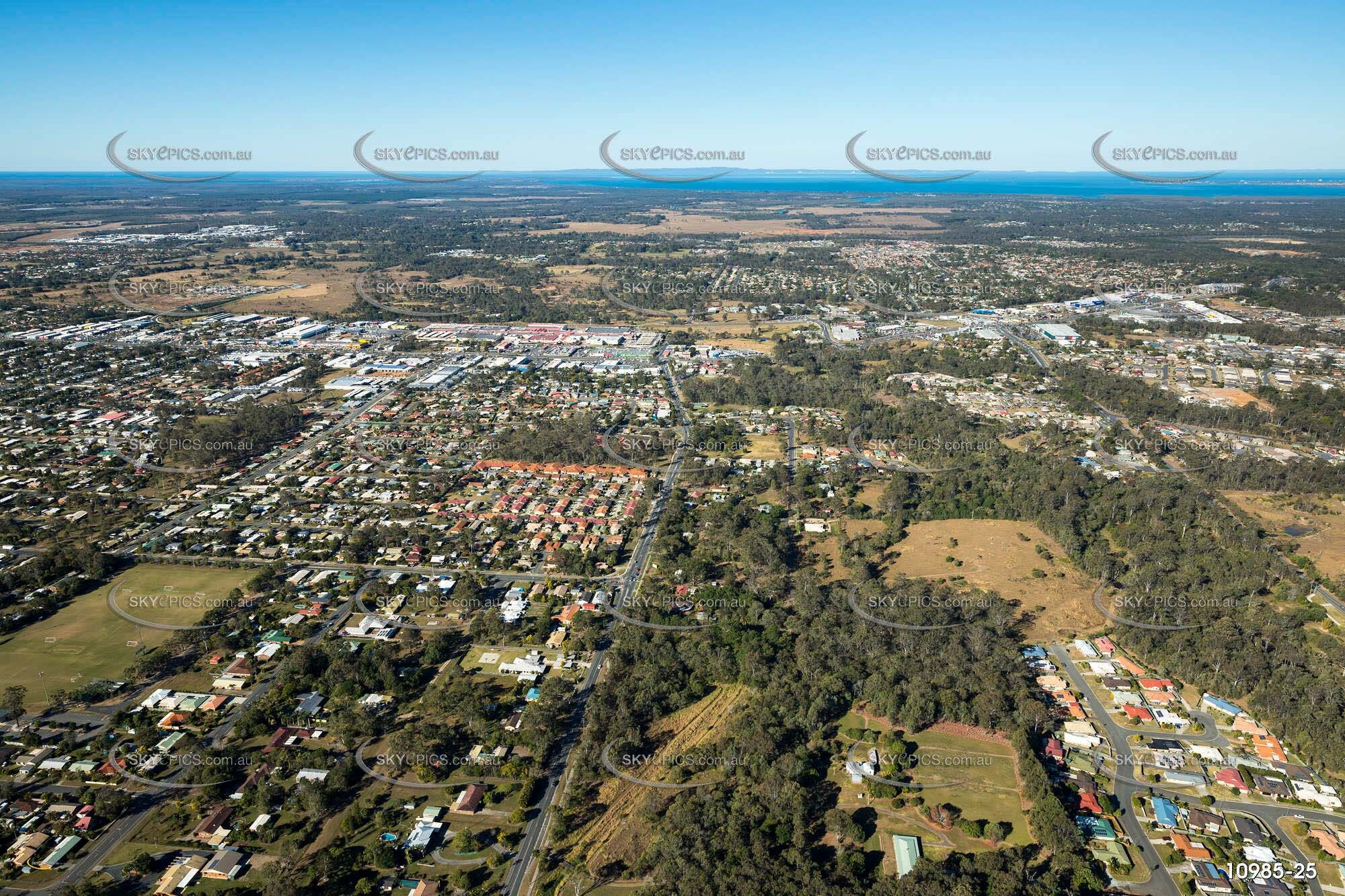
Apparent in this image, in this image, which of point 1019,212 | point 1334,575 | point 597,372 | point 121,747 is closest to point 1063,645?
point 1334,575

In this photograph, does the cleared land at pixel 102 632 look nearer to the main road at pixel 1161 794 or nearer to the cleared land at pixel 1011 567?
the cleared land at pixel 1011 567

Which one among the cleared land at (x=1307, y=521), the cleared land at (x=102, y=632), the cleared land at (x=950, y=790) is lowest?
the cleared land at (x=950, y=790)

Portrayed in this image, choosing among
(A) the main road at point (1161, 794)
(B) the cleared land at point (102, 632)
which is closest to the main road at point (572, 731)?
(A) the main road at point (1161, 794)

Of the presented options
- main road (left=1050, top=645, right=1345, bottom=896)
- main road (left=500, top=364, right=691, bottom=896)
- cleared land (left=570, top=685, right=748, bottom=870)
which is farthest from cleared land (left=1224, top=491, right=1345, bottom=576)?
main road (left=500, top=364, right=691, bottom=896)

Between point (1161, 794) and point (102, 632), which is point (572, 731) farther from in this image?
point (102, 632)

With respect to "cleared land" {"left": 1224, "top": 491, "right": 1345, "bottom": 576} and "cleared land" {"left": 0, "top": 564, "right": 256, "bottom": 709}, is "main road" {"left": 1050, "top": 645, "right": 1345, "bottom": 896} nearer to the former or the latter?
"cleared land" {"left": 1224, "top": 491, "right": 1345, "bottom": 576}
